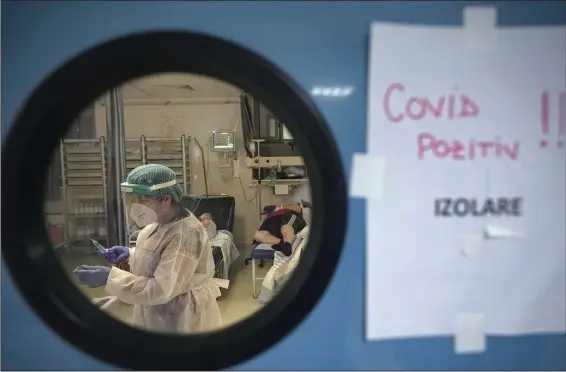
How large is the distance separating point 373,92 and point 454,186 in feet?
0.77

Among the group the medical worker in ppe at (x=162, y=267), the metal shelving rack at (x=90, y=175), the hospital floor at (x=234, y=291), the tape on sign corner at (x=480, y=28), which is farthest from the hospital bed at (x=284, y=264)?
the metal shelving rack at (x=90, y=175)

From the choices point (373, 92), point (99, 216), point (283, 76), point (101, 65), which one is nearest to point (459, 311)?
point (373, 92)

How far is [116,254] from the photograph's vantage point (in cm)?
159

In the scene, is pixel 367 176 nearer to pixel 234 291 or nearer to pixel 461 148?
pixel 461 148

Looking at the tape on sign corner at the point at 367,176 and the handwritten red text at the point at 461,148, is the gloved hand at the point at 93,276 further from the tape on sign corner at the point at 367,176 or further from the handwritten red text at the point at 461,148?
the handwritten red text at the point at 461,148

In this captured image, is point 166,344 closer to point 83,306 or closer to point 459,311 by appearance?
point 83,306

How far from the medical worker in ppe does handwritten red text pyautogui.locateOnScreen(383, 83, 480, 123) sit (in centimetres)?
94

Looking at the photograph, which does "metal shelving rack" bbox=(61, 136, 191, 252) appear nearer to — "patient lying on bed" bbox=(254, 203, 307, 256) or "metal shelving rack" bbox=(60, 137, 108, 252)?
"metal shelving rack" bbox=(60, 137, 108, 252)

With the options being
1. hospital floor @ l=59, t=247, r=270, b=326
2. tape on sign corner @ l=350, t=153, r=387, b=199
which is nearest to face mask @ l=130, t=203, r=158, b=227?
hospital floor @ l=59, t=247, r=270, b=326

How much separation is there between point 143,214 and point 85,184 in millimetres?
3168

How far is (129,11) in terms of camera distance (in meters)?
0.72

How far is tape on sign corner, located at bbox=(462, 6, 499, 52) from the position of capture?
0.73 m

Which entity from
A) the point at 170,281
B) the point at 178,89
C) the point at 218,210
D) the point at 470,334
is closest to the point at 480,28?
the point at 470,334

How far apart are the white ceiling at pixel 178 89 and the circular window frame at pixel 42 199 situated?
10.0 ft
